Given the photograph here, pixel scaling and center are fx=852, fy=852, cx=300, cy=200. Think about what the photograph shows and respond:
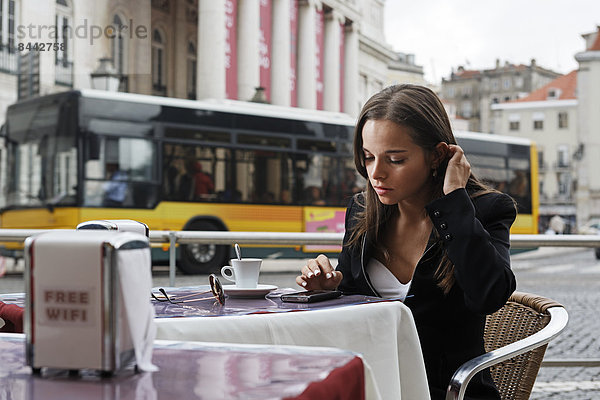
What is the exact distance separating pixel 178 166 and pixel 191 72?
57.2ft

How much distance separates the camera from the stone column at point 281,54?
33000 mm

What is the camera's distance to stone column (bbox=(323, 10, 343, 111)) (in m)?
37.6

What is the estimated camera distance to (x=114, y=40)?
2694cm

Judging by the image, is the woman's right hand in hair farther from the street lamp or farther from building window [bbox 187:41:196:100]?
building window [bbox 187:41:196:100]

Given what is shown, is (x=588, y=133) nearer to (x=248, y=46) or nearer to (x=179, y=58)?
(x=248, y=46)

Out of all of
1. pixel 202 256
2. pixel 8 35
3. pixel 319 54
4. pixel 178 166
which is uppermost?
pixel 319 54

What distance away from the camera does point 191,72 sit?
32.3 m

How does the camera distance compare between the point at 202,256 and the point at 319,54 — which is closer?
the point at 202,256

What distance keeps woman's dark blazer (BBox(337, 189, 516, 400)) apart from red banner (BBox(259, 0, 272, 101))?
97.7 ft

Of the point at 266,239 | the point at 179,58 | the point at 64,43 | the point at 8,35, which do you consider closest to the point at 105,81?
the point at 8,35

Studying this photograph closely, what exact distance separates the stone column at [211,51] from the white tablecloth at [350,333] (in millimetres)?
25918

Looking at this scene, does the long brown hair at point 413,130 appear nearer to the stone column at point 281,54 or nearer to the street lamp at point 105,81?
the street lamp at point 105,81

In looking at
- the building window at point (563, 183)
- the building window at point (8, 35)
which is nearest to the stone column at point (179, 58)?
the building window at point (8, 35)

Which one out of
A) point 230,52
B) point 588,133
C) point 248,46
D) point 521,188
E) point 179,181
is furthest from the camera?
point 588,133
